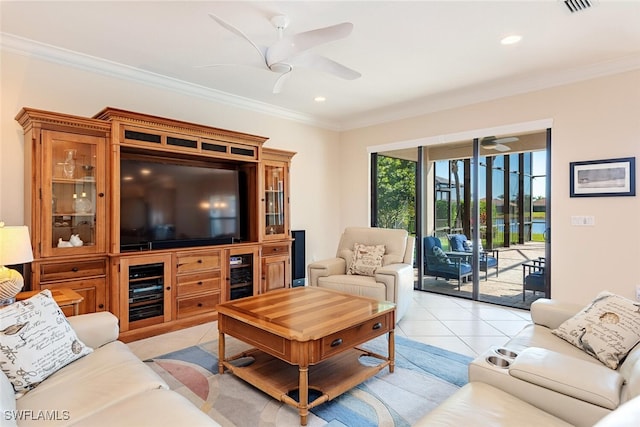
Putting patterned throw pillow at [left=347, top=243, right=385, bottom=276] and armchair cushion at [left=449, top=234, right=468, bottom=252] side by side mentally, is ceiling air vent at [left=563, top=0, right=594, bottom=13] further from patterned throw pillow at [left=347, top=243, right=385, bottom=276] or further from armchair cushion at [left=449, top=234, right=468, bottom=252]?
armchair cushion at [left=449, top=234, right=468, bottom=252]

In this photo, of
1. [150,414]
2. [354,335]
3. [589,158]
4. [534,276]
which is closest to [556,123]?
[589,158]

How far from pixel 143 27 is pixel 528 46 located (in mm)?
3477

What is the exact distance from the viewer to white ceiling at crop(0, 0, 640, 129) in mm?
2674

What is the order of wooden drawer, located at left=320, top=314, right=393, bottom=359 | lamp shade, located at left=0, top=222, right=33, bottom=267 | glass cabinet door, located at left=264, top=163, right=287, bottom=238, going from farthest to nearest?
1. glass cabinet door, located at left=264, top=163, right=287, bottom=238
2. lamp shade, located at left=0, top=222, right=33, bottom=267
3. wooden drawer, located at left=320, top=314, right=393, bottom=359

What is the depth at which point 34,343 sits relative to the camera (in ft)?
5.64

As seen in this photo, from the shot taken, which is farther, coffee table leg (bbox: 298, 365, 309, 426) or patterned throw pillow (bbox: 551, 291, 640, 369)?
coffee table leg (bbox: 298, 365, 309, 426)

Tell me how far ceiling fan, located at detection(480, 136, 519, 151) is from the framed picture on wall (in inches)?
32.9

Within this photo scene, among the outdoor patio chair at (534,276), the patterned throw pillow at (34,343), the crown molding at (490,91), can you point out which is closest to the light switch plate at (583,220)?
the outdoor patio chair at (534,276)

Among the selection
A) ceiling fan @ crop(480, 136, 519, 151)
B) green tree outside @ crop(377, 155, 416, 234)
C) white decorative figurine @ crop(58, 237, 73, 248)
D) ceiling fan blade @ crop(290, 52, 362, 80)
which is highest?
ceiling fan blade @ crop(290, 52, 362, 80)

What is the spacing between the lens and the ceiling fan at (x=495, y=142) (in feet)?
15.1

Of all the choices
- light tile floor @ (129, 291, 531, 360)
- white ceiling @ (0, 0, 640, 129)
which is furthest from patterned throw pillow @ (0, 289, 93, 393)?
white ceiling @ (0, 0, 640, 129)

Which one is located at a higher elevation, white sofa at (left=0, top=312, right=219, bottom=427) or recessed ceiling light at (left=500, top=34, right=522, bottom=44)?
recessed ceiling light at (left=500, top=34, right=522, bottom=44)

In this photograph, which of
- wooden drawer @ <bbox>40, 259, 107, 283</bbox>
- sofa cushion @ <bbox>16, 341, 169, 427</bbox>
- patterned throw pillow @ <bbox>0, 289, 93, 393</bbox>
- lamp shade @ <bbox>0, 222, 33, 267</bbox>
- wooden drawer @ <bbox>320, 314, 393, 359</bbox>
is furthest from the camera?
wooden drawer @ <bbox>40, 259, 107, 283</bbox>

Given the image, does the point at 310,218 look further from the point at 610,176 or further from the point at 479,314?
the point at 610,176
